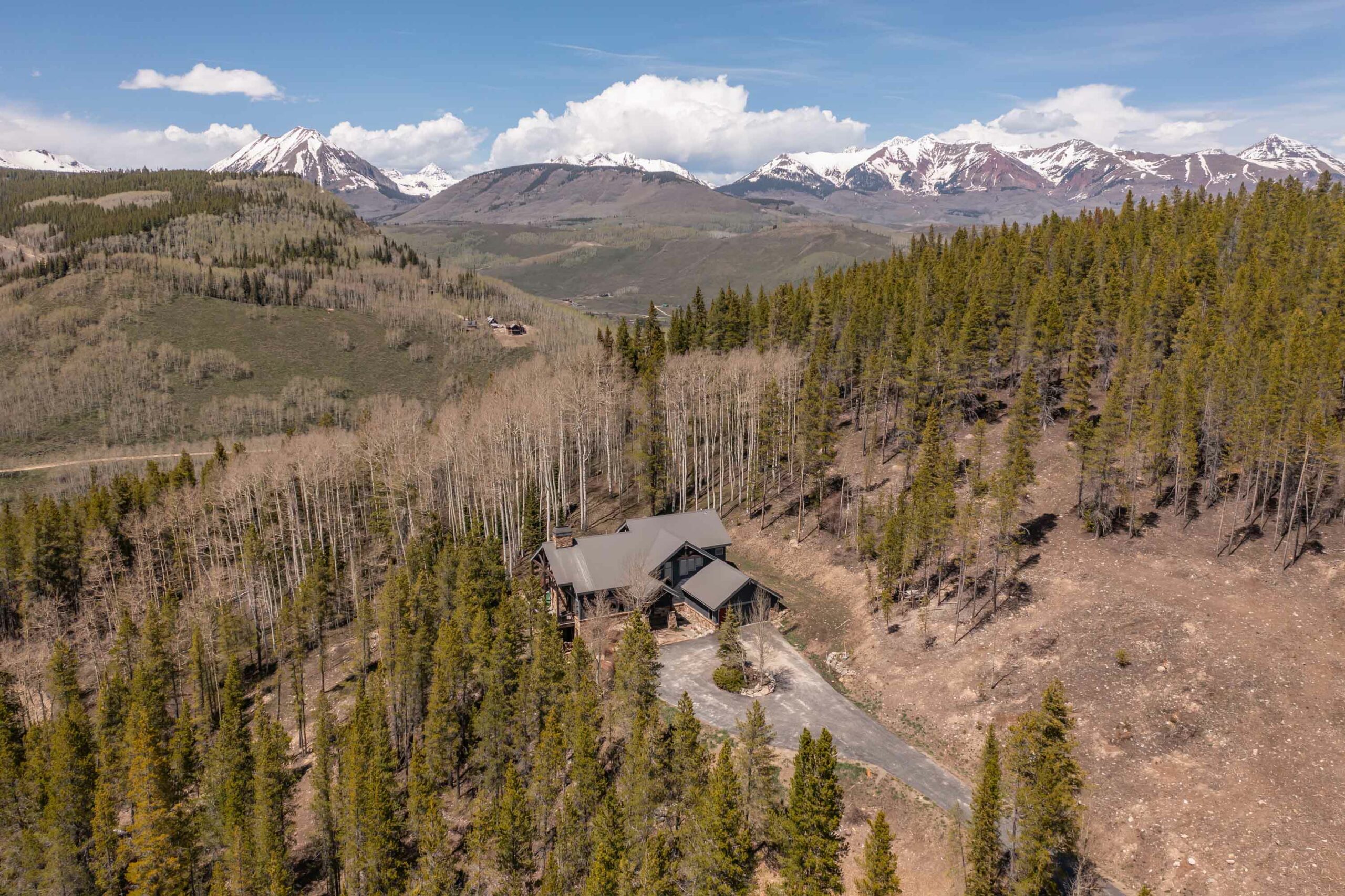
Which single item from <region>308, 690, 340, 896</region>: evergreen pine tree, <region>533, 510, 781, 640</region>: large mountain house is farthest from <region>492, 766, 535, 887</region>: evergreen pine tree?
<region>533, 510, 781, 640</region>: large mountain house

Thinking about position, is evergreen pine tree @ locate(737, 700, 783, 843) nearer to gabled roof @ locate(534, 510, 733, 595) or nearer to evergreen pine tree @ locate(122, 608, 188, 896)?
gabled roof @ locate(534, 510, 733, 595)

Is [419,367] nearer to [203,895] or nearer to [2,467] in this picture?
[2,467]

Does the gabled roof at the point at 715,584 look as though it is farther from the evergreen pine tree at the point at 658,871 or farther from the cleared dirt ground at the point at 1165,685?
the evergreen pine tree at the point at 658,871

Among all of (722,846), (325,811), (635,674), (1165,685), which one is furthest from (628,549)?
(1165,685)

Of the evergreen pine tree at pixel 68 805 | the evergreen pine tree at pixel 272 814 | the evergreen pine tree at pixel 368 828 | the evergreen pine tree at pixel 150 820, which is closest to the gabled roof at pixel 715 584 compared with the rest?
the evergreen pine tree at pixel 368 828

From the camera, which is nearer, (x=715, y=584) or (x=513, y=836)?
(x=513, y=836)

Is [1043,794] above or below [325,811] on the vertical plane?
above

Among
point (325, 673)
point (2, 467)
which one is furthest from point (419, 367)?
point (325, 673)

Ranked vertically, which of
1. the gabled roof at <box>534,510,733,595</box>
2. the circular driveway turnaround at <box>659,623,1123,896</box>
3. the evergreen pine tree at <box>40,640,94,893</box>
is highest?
the gabled roof at <box>534,510,733,595</box>

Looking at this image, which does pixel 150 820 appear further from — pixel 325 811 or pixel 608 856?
pixel 608 856
